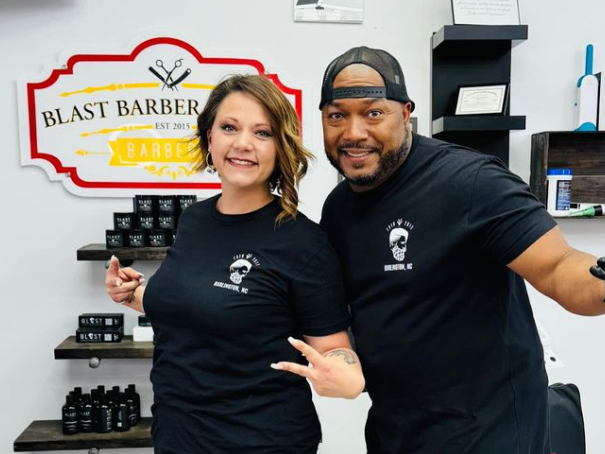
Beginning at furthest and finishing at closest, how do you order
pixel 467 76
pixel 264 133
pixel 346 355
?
pixel 467 76 → pixel 264 133 → pixel 346 355

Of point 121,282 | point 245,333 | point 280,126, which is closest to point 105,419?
point 121,282

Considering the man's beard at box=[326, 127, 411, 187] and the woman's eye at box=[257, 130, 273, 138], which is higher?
the woman's eye at box=[257, 130, 273, 138]

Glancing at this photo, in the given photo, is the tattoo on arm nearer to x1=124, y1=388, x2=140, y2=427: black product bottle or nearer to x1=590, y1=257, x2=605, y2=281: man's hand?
x1=590, y1=257, x2=605, y2=281: man's hand

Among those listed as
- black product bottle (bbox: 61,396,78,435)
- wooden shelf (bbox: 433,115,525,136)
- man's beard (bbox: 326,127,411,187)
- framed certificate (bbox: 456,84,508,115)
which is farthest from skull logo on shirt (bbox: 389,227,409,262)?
black product bottle (bbox: 61,396,78,435)

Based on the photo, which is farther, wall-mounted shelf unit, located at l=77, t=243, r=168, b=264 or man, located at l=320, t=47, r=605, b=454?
wall-mounted shelf unit, located at l=77, t=243, r=168, b=264

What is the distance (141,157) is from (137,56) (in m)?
0.43

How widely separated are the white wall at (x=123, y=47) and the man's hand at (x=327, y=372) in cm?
147

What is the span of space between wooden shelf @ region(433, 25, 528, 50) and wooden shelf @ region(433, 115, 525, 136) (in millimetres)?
314

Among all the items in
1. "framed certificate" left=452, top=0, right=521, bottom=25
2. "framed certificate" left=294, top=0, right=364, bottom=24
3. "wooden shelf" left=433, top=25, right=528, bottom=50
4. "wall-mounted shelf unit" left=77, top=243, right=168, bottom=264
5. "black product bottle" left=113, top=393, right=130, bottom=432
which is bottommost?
"black product bottle" left=113, top=393, right=130, bottom=432

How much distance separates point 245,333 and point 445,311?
44 cm

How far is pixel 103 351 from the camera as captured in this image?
225 centimetres

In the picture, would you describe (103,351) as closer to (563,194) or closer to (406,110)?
(406,110)

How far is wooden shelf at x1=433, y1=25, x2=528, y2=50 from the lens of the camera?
86.5 inches

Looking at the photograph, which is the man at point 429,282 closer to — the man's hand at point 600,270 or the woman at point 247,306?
the woman at point 247,306
